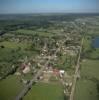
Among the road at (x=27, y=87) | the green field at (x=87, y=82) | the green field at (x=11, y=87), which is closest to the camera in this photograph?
the green field at (x=11, y=87)

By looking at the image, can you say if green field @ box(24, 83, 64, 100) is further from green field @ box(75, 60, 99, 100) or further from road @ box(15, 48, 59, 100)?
green field @ box(75, 60, 99, 100)

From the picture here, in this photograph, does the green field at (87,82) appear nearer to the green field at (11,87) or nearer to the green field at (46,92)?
the green field at (46,92)

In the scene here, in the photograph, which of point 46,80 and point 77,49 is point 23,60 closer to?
point 46,80

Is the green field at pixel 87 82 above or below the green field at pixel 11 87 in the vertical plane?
below

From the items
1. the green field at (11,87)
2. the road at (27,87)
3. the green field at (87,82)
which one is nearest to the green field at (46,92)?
the road at (27,87)

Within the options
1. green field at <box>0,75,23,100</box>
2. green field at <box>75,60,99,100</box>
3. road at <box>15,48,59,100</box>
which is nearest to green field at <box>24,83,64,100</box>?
road at <box>15,48,59,100</box>

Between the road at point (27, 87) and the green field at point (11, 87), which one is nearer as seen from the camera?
the green field at point (11, 87)
